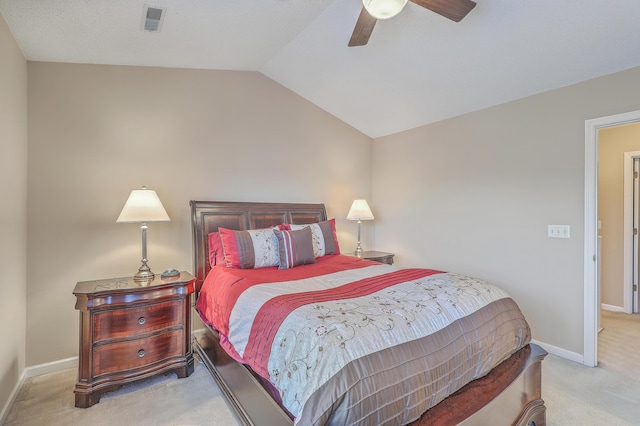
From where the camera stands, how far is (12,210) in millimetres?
2275

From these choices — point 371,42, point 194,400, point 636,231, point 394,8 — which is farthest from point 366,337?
point 636,231

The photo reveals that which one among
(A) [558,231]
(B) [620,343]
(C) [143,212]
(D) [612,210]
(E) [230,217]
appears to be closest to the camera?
(C) [143,212]

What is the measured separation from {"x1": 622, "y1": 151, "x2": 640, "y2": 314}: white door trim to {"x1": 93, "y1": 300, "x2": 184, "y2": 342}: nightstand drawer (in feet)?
17.9

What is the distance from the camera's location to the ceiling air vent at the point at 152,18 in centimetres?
218

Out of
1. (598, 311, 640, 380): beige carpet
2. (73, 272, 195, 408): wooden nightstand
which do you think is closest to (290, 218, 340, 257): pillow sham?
(73, 272, 195, 408): wooden nightstand

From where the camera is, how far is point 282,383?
146cm

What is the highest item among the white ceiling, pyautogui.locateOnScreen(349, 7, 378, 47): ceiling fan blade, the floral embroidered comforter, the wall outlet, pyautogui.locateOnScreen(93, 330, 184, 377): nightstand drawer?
the white ceiling

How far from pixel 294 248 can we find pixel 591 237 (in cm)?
259

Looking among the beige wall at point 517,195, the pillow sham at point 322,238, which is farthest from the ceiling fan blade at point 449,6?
the pillow sham at point 322,238

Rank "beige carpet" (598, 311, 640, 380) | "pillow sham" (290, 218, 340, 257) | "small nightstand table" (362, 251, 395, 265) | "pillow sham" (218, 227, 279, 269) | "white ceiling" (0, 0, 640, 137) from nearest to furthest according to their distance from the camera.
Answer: "white ceiling" (0, 0, 640, 137) → "beige carpet" (598, 311, 640, 380) → "pillow sham" (218, 227, 279, 269) → "pillow sham" (290, 218, 340, 257) → "small nightstand table" (362, 251, 395, 265)

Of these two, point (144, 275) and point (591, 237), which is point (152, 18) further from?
point (591, 237)

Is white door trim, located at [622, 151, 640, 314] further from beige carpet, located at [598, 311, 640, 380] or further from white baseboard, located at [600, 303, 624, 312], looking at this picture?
beige carpet, located at [598, 311, 640, 380]

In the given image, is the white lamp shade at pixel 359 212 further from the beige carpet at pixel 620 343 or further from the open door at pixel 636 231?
the open door at pixel 636 231

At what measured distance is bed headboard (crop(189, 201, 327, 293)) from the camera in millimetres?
3186
